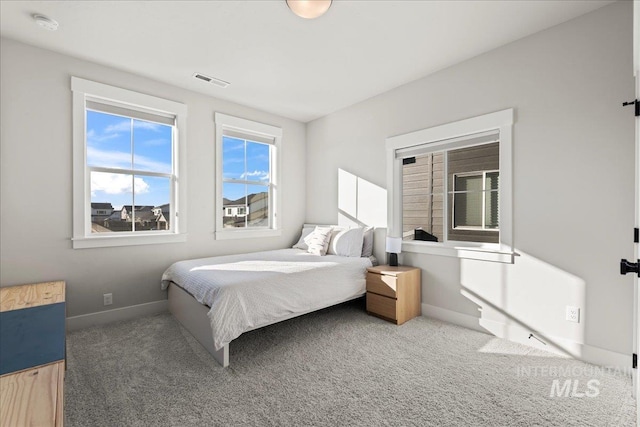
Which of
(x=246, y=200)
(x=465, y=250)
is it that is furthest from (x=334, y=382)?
(x=246, y=200)

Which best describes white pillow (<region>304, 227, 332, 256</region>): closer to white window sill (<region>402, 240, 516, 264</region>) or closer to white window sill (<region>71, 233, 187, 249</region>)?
white window sill (<region>402, 240, 516, 264</region>)

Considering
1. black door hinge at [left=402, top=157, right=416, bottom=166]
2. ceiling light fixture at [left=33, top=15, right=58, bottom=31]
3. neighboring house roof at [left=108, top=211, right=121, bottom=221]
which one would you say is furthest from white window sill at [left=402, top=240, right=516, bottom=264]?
ceiling light fixture at [left=33, top=15, right=58, bottom=31]

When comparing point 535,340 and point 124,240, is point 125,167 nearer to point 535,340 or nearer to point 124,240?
point 124,240

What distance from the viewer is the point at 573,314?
7.66 ft

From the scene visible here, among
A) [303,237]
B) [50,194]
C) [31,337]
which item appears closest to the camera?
[31,337]

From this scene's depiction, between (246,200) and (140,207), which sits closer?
(140,207)

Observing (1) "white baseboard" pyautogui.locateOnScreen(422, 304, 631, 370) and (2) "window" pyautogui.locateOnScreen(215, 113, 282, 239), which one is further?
(2) "window" pyautogui.locateOnScreen(215, 113, 282, 239)

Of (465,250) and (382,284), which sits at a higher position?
(465,250)

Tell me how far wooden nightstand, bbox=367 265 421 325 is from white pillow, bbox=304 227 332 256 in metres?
0.74

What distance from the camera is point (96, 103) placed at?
3.06 metres

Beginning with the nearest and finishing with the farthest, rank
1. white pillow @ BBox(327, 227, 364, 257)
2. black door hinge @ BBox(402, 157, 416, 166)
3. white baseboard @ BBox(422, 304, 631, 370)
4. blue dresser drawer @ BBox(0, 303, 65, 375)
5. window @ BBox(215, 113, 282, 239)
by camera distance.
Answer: blue dresser drawer @ BBox(0, 303, 65, 375) → white baseboard @ BBox(422, 304, 631, 370) → black door hinge @ BBox(402, 157, 416, 166) → white pillow @ BBox(327, 227, 364, 257) → window @ BBox(215, 113, 282, 239)

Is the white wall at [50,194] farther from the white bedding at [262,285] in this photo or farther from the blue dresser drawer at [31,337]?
the blue dresser drawer at [31,337]

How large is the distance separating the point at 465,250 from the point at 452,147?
3.61 feet

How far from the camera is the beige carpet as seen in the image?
1.68 meters
